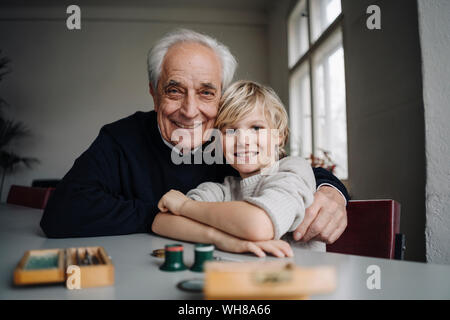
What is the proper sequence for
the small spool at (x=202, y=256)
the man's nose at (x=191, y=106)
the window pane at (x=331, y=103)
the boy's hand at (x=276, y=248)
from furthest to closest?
the window pane at (x=331, y=103) < the man's nose at (x=191, y=106) < the boy's hand at (x=276, y=248) < the small spool at (x=202, y=256)

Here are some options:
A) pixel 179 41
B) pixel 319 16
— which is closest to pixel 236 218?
pixel 179 41

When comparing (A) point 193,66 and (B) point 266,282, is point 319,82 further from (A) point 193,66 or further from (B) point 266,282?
(B) point 266,282

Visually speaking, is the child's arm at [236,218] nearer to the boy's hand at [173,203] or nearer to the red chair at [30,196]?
the boy's hand at [173,203]

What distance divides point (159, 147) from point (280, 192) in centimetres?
85

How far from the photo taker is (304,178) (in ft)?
3.38

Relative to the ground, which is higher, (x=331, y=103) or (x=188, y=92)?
(x=331, y=103)

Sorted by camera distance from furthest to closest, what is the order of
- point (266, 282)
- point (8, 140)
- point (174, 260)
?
point (8, 140)
point (174, 260)
point (266, 282)

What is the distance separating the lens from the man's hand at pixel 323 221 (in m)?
1.03

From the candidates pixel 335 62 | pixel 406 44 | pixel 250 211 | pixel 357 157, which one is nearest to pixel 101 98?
pixel 335 62

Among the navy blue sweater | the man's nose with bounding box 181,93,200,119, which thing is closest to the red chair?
the navy blue sweater

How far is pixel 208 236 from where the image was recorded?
917 millimetres

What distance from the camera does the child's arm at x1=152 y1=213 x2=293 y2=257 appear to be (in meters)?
0.82

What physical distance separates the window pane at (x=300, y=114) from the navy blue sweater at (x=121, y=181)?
414 cm

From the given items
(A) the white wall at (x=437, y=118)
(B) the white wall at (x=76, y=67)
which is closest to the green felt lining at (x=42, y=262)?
(A) the white wall at (x=437, y=118)
